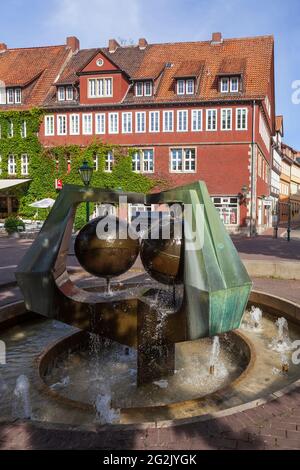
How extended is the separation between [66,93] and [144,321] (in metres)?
32.9

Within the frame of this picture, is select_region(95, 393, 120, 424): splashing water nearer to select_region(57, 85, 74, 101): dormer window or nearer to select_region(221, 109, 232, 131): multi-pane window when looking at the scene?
select_region(221, 109, 232, 131): multi-pane window

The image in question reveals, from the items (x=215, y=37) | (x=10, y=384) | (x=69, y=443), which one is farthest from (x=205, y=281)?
(x=215, y=37)

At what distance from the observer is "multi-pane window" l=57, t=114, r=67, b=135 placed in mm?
34719

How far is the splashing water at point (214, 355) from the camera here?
6289 millimetres

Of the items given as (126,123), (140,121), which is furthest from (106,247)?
(126,123)

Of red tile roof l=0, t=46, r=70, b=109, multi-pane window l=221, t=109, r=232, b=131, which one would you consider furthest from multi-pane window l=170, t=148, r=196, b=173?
red tile roof l=0, t=46, r=70, b=109

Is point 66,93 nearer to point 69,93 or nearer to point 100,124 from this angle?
point 69,93

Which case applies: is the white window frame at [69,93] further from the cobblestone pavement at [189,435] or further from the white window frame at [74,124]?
the cobblestone pavement at [189,435]

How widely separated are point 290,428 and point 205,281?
1.70 m

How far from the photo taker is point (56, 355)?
261 inches

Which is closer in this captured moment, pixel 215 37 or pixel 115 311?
pixel 115 311

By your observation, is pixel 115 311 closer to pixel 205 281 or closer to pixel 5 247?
pixel 205 281

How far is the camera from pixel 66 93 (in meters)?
35.0

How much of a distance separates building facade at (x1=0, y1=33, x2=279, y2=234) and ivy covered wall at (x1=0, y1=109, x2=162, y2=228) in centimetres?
70
